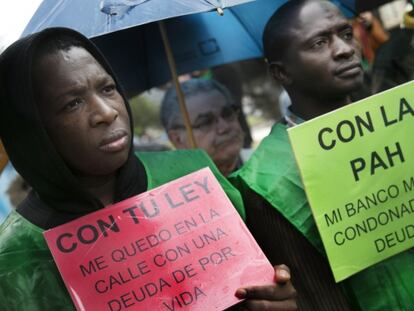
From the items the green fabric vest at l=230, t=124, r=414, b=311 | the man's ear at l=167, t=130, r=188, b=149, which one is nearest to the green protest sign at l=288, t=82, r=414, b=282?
the green fabric vest at l=230, t=124, r=414, b=311

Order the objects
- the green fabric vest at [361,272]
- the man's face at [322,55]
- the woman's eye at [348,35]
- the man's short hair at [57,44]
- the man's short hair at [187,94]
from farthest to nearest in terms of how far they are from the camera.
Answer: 1. the man's short hair at [187,94]
2. the woman's eye at [348,35]
3. the man's face at [322,55]
4. the green fabric vest at [361,272]
5. the man's short hair at [57,44]

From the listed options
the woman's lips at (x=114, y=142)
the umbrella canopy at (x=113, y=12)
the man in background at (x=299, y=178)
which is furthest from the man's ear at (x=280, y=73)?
the woman's lips at (x=114, y=142)

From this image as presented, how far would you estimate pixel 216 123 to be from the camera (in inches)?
162

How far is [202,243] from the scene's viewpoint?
2.21 m

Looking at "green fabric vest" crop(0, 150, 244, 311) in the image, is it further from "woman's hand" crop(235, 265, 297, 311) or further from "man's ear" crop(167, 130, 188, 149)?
"man's ear" crop(167, 130, 188, 149)

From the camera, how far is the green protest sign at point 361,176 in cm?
229

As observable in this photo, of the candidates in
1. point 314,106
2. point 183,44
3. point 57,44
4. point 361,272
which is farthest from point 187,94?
point 361,272

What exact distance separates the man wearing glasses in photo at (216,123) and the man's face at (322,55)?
1.38 m

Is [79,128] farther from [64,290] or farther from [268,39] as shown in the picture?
[268,39]

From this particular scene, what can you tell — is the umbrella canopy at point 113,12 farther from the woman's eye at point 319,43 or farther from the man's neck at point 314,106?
the man's neck at point 314,106

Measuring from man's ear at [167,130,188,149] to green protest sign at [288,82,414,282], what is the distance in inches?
85.8

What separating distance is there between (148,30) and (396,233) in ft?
6.82

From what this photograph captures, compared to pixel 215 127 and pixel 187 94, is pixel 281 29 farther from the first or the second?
pixel 187 94

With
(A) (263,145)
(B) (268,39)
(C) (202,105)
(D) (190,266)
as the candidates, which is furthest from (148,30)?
(D) (190,266)
